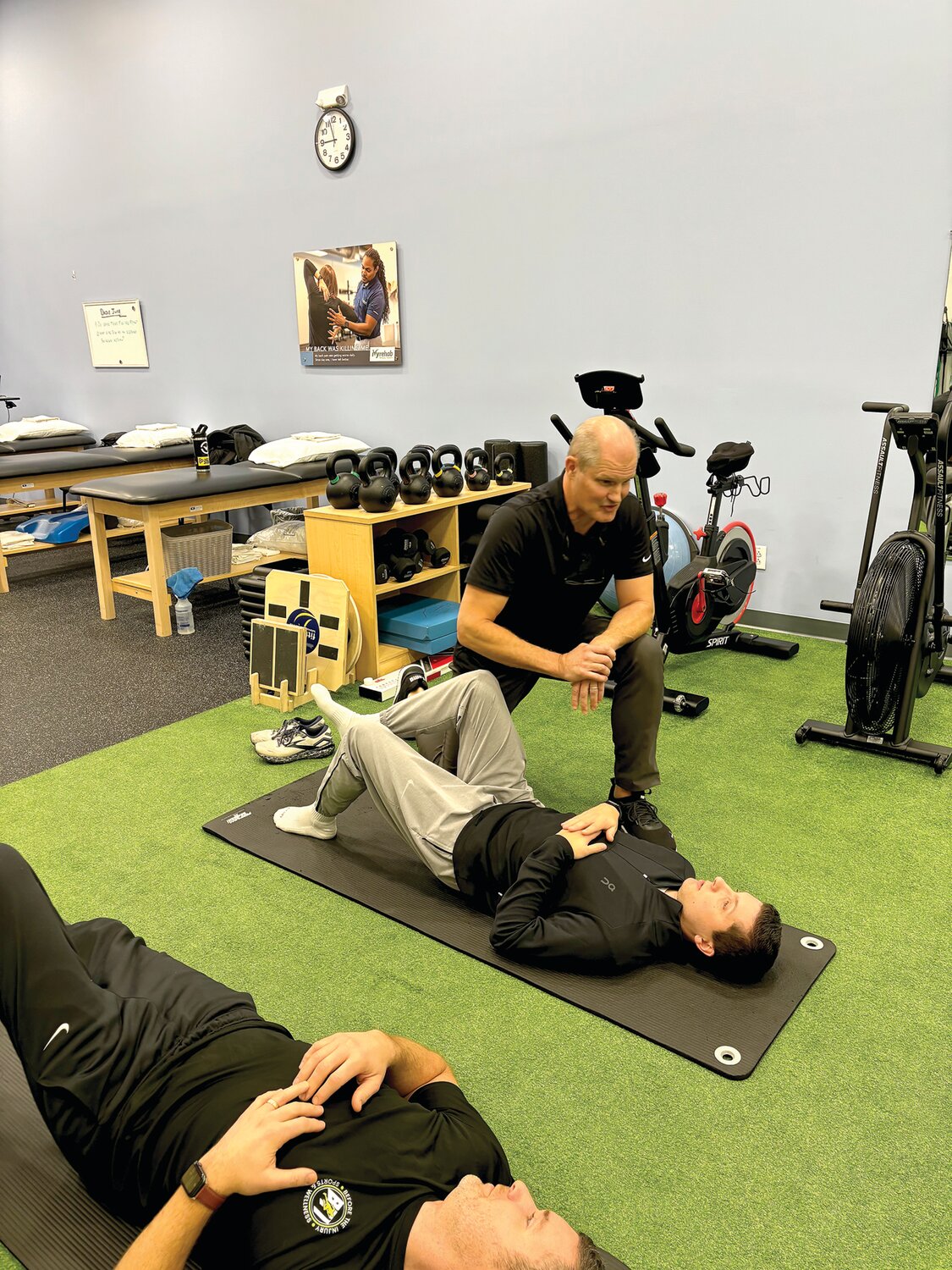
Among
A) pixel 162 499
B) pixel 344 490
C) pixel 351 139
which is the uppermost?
pixel 351 139

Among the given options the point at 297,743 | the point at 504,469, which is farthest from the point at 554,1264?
Result: the point at 504,469

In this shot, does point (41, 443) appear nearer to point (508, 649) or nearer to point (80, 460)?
point (80, 460)

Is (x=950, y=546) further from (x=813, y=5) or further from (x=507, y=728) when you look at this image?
(x=507, y=728)

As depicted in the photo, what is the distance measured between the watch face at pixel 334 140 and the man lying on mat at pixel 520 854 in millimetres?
4169

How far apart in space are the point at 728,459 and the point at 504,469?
4.31 feet

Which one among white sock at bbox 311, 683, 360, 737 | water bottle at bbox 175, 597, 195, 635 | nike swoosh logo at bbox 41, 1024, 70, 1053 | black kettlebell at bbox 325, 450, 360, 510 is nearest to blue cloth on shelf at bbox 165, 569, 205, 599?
water bottle at bbox 175, 597, 195, 635

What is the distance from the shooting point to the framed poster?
17.5 ft

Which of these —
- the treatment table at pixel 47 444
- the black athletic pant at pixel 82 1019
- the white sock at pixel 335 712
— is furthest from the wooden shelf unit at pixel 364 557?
the treatment table at pixel 47 444

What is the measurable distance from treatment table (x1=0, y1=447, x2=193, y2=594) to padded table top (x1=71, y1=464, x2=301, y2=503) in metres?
0.59

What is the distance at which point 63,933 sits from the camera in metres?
1.48

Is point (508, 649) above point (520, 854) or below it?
above

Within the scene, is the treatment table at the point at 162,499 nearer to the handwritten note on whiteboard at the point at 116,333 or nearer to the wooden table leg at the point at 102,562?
the wooden table leg at the point at 102,562

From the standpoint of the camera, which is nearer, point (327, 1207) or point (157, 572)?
point (327, 1207)

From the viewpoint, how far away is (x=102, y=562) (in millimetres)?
4836
